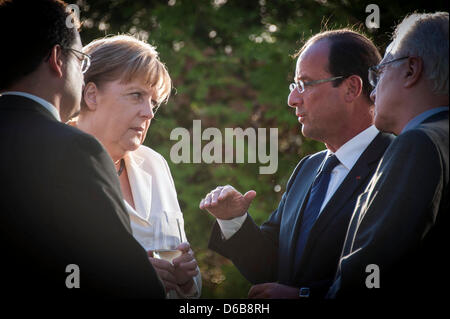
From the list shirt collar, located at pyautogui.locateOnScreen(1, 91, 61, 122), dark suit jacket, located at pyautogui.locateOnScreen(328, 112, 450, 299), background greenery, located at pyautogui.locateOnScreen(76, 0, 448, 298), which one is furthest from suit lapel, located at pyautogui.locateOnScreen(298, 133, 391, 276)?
background greenery, located at pyautogui.locateOnScreen(76, 0, 448, 298)

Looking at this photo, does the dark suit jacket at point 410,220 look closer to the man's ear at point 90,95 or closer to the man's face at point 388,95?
the man's face at point 388,95

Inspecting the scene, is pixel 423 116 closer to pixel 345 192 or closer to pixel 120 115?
pixel 345 192

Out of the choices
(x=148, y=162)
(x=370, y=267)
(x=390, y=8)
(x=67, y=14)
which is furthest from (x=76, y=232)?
(x=390, y=8)

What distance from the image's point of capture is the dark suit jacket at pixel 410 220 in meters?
1.91

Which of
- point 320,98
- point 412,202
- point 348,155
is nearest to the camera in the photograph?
point 412,202

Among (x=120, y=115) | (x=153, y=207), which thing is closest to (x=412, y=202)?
(x=153, y=207)

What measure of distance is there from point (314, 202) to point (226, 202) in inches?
20.6

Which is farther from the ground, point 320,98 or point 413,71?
point 413,71

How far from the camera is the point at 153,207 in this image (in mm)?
3129

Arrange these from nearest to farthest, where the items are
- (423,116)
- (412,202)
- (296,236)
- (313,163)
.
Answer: (412,202)
(423,116)
(296,236)
(313,163)

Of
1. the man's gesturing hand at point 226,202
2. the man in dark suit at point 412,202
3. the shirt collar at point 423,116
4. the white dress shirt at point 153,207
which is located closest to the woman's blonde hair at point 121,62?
the white dress shirt at point 153,207

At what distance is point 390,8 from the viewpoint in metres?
5.20

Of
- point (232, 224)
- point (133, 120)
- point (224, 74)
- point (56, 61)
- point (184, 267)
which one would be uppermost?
point (56, 61)

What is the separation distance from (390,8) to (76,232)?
14.3 ft
